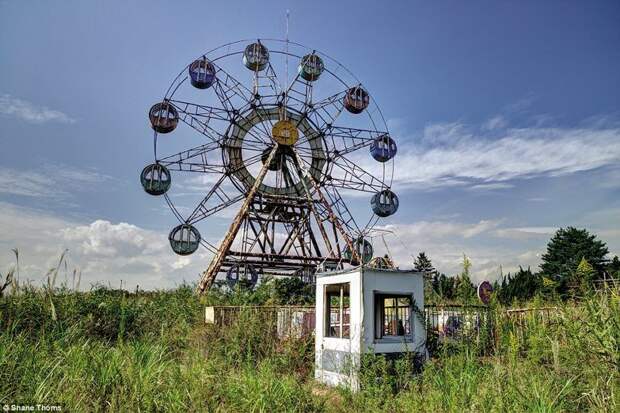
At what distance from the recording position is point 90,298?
1248cm

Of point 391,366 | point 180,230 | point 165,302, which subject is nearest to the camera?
point 391,366

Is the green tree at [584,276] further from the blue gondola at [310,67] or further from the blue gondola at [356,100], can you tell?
the blue gondola at [310,67]

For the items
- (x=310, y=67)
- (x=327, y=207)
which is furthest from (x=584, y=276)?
(x=310, y=67)

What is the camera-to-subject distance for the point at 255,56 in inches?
1146

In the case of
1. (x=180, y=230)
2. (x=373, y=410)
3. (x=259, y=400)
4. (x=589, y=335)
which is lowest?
(x=373, y=410)

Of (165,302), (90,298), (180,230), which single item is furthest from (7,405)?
(180,230)

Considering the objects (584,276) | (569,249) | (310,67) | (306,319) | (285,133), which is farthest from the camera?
(569,249)

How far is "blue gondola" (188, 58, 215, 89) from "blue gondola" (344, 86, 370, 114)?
9229 millimetres

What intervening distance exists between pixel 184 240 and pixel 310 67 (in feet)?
47.5

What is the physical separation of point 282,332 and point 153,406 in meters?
7.69

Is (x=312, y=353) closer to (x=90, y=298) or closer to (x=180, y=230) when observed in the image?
(x=90, y=298)

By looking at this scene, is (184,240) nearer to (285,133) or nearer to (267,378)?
(285,133)

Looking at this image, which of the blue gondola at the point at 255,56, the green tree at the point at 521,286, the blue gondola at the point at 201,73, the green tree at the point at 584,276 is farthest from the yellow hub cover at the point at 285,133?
the green tree at the point at 584,276

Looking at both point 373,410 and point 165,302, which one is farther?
point 165,302
